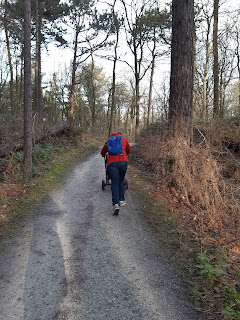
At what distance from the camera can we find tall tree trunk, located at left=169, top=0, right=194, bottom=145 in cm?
681

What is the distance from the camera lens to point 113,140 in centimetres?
578

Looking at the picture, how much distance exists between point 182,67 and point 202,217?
4.36 metres

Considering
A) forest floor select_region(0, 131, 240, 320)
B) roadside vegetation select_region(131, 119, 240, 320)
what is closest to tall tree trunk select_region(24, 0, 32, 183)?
forest floor select_region(0, 131, 240, 320)

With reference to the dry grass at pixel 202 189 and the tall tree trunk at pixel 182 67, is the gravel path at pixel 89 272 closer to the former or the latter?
the dry grass at pixel 202 189

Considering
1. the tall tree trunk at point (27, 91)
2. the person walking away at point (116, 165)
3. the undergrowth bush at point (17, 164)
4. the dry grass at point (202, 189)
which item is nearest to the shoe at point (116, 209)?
the person walking away at point (116, 165)

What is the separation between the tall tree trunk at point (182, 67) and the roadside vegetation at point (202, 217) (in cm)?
65

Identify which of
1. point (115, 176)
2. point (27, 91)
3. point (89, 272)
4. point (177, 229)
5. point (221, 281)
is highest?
point (27, 91)

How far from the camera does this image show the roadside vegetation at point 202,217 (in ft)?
10.4

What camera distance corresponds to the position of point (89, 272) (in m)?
3.62

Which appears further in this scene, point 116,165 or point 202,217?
point 116,165

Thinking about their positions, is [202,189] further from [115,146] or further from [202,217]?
[115,146]

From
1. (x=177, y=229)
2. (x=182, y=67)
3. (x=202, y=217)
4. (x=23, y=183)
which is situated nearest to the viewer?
(x=177, y=229)

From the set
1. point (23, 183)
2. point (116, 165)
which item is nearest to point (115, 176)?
point (116, 165)

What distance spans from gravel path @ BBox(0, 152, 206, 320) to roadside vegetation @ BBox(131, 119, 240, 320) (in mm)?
350
